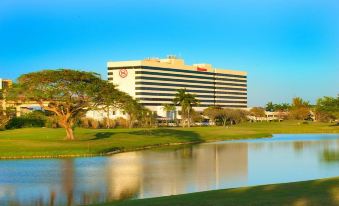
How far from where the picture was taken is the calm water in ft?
111

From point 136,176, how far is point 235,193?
18.4 m

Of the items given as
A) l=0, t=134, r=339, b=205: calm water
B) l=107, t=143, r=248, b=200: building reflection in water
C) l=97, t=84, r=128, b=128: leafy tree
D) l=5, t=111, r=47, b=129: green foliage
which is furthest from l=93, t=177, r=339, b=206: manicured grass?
l=5, t=111, r=47, b=129: green foliage

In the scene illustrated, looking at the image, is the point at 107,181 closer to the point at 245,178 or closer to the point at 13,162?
the point at 245,178

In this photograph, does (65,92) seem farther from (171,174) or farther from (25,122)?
(25,122)

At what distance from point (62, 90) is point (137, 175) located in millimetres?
35195

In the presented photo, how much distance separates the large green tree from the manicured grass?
52.7m

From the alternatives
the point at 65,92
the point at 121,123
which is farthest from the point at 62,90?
the point at 121,123

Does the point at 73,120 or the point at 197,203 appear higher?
the point at 73,120

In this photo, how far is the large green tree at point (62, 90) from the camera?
3004 inches

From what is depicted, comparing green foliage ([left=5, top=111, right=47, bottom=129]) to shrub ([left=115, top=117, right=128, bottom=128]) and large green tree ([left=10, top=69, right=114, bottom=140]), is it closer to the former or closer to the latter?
shrub ([left=115, top=117, right=128, bottom=128])

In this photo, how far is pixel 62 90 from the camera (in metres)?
76.4

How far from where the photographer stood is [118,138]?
8944cm

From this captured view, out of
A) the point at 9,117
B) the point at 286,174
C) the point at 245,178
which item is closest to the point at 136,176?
the point at 245,178

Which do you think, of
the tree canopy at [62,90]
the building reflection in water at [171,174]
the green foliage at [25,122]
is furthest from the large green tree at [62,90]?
the green foliage at [25,122]
